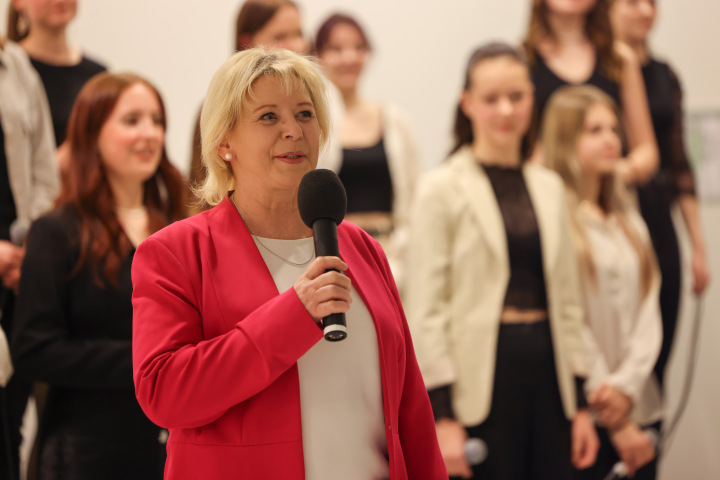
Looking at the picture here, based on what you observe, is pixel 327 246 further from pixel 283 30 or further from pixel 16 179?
pixel 283 30

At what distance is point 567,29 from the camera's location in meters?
4.23

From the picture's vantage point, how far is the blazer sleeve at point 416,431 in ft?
5.39

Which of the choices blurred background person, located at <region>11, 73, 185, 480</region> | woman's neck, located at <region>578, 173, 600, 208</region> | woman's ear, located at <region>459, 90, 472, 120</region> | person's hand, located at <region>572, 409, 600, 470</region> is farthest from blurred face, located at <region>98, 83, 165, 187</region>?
woman's neck, located at <region>578, 173, 600, 208</region>

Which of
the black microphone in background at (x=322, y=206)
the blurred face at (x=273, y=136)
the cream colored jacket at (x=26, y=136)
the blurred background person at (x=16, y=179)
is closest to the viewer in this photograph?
the black microphone in background at (x=322, y=206)

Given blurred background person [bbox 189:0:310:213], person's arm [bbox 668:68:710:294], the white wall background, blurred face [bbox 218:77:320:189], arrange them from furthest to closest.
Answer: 1. person's arm [bbox 668:68:710:294]
2. the white wall background
3. blurred background person [bbox 189:0:310:213]
4. blurred face [bbox 218:77:320:189]

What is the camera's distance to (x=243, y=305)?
145 centimetres

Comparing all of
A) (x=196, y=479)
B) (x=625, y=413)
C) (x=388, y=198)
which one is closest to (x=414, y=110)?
(x=388, y=198)

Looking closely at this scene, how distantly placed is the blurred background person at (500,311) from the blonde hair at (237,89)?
4.79ft

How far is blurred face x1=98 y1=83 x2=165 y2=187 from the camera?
2.59 meters

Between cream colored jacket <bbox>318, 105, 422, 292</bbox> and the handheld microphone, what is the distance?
892mm

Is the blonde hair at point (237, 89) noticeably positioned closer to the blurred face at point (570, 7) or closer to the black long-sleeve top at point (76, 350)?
the black long-sleeve top at point (76, 350)

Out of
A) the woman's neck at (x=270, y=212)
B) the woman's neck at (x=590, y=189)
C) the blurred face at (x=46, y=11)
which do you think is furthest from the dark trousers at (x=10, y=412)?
the woman's neck at (x=590, y=189)

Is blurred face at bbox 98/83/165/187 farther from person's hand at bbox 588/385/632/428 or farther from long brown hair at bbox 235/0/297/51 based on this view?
person's hand at bbox 588/385/632/428

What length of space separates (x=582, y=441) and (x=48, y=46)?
245 centimetres
